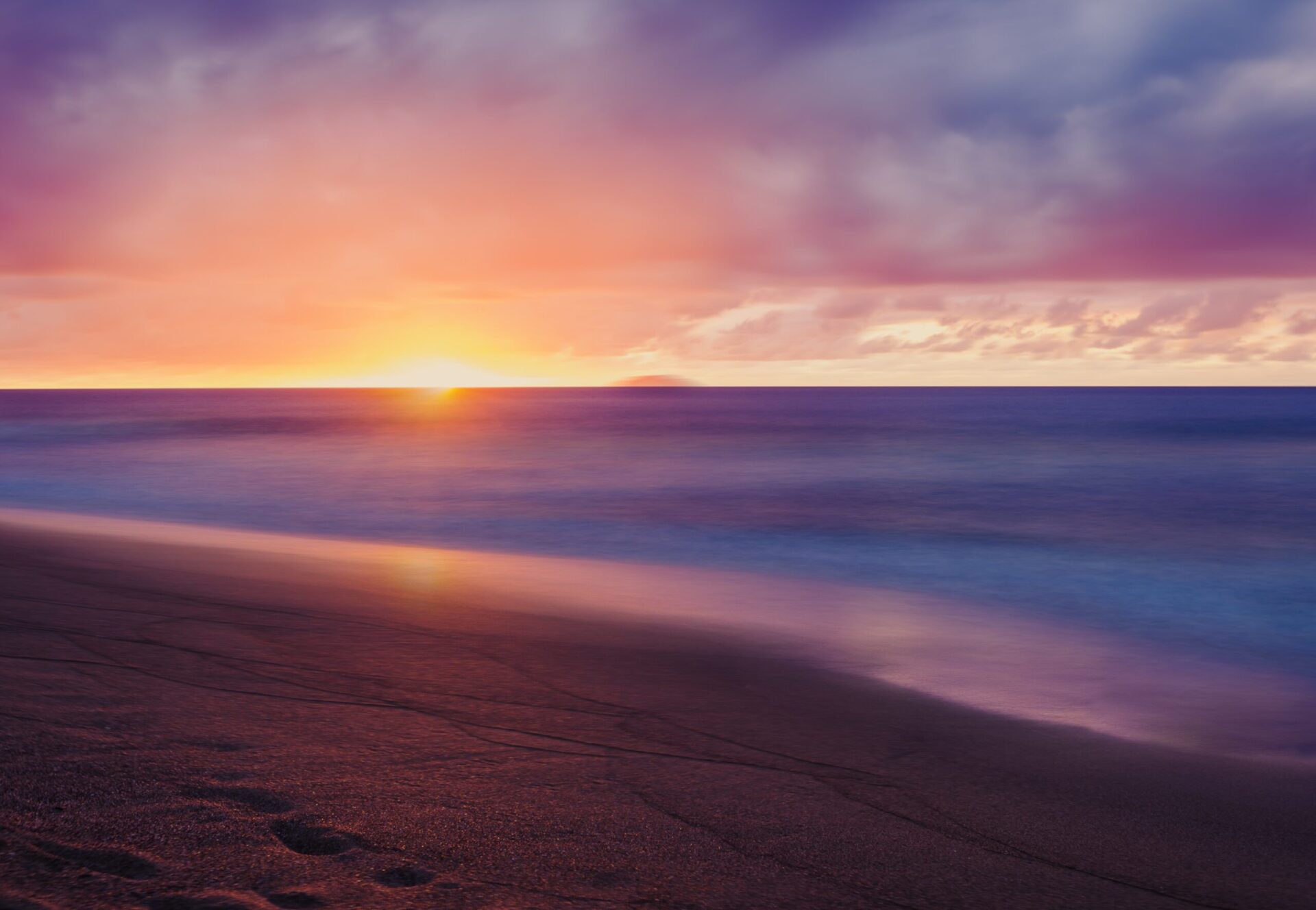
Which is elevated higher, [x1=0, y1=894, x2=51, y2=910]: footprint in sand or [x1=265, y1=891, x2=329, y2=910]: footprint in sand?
[x1=0, y1=894, x2=51, y2=910]: footprint in sand

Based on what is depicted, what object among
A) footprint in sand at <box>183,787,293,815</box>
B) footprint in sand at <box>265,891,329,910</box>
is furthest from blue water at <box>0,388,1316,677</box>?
footprint in sand at <box>265,891,329,910</box>

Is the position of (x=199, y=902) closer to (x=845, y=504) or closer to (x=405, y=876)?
(x=405, y=876)

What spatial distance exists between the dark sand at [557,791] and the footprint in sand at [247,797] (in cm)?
2

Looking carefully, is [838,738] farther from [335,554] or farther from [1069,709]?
[335,554]

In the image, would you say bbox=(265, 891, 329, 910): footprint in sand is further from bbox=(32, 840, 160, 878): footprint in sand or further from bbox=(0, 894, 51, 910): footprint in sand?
bbox=(0, 894, 51, 910): footprint in sand

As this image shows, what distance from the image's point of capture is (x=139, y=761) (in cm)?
503

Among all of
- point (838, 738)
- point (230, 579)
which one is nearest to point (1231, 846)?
point (838, 738)

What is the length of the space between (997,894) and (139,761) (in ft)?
13.4

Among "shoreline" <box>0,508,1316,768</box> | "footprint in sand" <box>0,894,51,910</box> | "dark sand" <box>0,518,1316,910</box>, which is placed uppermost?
"footprint in sand" <box>0,894,51,910</box>

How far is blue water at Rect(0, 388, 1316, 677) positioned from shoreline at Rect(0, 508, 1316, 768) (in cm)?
103

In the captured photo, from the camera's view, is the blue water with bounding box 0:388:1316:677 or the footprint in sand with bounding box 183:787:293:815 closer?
the footprint in sand with bounding box 183:787:293:815

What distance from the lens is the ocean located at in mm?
15695

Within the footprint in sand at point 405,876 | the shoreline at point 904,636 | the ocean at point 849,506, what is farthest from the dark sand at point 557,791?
the ocean at point 849,506

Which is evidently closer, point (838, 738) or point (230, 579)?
point (838, 738)
